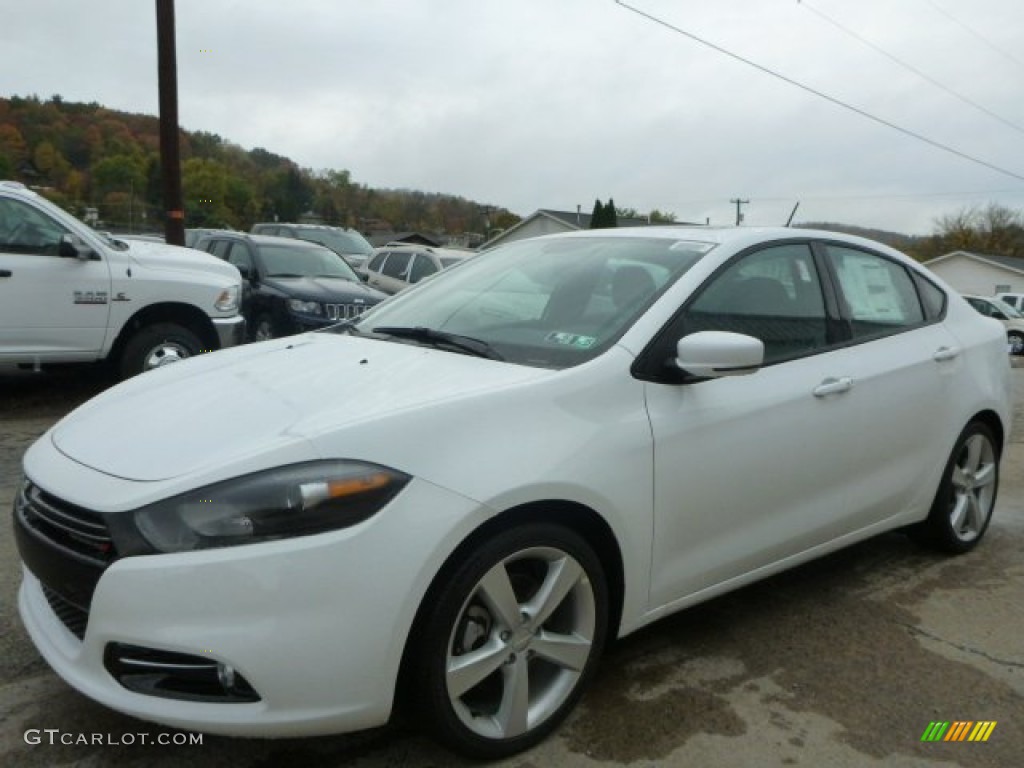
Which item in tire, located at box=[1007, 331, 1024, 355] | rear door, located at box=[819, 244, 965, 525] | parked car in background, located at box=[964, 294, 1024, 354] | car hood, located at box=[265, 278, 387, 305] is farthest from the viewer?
parked car in background, located at box=[964, 294, 1024, 354]

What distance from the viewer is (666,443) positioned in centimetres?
268

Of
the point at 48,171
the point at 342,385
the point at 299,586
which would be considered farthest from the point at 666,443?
the point at 48,171

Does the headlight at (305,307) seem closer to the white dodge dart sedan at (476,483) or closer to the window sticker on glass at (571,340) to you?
the white dodge dart sedan at (476,483)

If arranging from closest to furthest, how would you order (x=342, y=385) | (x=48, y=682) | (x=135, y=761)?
(x=135, y=761), (x=342, y=385), (x=48, y=682)

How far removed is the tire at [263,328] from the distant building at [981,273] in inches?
1824

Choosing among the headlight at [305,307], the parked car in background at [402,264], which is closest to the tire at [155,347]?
the headlight at [305,307]

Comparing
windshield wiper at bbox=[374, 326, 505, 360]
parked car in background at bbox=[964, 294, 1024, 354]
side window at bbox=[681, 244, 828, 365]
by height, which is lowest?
parked car in background at bbox=[964, 294, 1024, 354]

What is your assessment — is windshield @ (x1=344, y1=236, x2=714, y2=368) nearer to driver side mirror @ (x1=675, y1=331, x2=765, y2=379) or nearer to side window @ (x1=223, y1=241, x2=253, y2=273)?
driver side mirror @ (x1=675, y1=331, x2=765, y2=379)

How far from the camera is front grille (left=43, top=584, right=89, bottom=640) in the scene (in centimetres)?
219

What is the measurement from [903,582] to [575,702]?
210cm

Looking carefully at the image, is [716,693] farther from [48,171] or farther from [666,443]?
[48,171]

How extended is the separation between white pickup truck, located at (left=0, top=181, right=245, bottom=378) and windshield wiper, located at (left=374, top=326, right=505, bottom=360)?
4.41 metres

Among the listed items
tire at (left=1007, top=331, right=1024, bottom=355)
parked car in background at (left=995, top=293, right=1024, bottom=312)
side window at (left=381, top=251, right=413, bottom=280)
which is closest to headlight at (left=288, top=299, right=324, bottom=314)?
side window at (left=381, top=251, right=413, bottom=280)

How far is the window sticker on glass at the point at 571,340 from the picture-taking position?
2754 millimetres
